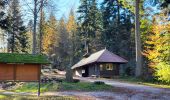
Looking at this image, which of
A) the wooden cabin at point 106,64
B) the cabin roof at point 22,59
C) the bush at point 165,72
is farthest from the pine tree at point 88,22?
the cabin roof at point 22,59

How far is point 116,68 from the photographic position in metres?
47.9

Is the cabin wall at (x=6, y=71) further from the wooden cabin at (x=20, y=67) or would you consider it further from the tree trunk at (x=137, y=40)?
the tree trunk at (x=137, y=40)

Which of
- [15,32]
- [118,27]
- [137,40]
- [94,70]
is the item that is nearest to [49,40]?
[15,32]

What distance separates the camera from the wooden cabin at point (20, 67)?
2078 centimetres

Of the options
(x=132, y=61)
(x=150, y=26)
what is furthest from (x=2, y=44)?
(x=150, y=26)

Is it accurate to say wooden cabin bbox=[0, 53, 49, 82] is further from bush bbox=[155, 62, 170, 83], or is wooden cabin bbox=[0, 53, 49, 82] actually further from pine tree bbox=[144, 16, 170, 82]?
pine tree bbox=[144, 16, 170, 82]

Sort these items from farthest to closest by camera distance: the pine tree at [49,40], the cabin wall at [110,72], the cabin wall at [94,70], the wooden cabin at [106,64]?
the pine tree at [49,40], the cabin wall at [94,70], the cabin wall at [110,72], the wooden cabin at [106,64]

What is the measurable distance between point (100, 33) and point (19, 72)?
44.0m

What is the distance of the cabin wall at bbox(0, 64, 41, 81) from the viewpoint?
68.5 feet

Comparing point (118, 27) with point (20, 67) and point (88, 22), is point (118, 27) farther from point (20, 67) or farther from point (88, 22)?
point (20, 67)

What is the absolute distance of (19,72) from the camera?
21094 mm

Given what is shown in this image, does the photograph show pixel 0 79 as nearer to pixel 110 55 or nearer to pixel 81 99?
pixel 81 99

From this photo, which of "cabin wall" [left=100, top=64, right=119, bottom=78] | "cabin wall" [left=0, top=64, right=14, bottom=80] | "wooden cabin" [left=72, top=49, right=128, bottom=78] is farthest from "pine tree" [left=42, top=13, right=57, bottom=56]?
"cabin wall" [left=0, top=64, right=14, bottom=80]

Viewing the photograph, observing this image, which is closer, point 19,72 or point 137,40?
point 19,72
